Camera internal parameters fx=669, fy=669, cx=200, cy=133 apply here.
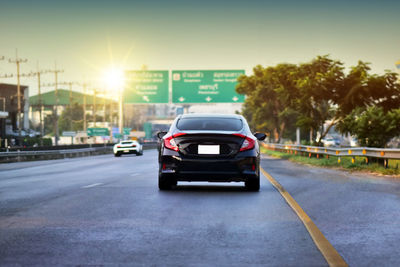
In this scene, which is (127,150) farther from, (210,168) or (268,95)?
(210,168)

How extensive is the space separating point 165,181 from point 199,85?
37.7m

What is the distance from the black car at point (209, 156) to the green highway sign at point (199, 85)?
37597mm

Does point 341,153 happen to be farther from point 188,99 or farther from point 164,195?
point 188,99

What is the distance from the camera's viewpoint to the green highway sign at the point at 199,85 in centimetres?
5066

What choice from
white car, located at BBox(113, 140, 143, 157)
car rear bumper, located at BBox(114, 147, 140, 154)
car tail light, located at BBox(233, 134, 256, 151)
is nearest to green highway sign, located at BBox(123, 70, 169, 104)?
white car, located at BBox(113, 140, 143, 157)

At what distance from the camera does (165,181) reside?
1338 cm

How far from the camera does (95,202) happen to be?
1145 cm

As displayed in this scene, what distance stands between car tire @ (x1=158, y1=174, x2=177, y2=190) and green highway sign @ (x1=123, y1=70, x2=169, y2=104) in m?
37.3

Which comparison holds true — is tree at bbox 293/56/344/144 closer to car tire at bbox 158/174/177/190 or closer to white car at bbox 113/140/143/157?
white car at bbox 113/140/143/157

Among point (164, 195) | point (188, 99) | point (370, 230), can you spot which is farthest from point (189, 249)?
point (188, 99)

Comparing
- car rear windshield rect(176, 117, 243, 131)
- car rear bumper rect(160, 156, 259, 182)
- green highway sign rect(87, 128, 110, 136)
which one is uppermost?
car rear windshield rect(176, 117, 243, 131)

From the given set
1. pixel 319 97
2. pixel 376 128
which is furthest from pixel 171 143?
pixel 319 97

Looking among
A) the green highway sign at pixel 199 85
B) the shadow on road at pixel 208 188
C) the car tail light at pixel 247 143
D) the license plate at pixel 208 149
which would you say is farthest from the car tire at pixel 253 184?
the green highway sign at pixel 199 85

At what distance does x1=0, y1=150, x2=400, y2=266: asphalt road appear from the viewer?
21.5 feet
